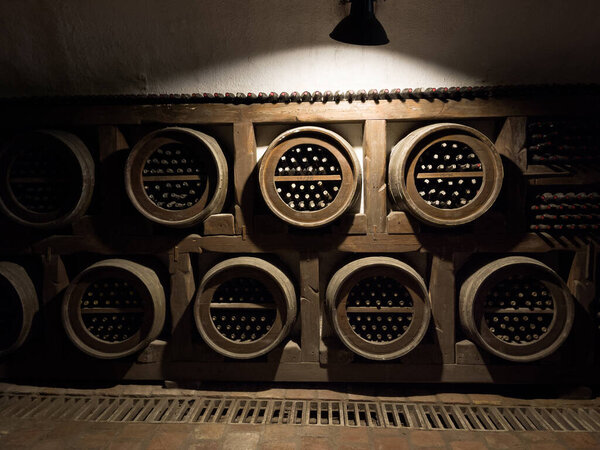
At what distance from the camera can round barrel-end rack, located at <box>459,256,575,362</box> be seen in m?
2.70

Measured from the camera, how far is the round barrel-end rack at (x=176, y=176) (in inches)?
110

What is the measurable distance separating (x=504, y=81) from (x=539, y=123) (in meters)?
0.54

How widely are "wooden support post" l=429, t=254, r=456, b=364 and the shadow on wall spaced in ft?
5.37

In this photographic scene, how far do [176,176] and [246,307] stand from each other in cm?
126

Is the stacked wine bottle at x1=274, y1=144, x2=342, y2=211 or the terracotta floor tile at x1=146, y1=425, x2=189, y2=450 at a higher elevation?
the stacked wine bottle at x1=274, y1=144, x2=342, y2=211

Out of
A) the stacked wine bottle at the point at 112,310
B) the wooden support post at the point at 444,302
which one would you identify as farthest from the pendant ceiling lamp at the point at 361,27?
the stacked wine bottle at the point at 112,310

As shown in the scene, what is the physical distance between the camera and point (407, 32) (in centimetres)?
302

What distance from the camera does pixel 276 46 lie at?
3088mm

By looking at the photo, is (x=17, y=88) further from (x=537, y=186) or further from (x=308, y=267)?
(x=537, y=186)

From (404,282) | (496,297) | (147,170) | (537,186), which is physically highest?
(147,170)

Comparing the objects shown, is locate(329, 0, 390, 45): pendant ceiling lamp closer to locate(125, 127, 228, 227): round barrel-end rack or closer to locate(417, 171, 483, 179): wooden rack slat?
locate(417, 171, 483, 179): wooden rack slat

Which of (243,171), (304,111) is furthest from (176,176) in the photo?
(304,111)

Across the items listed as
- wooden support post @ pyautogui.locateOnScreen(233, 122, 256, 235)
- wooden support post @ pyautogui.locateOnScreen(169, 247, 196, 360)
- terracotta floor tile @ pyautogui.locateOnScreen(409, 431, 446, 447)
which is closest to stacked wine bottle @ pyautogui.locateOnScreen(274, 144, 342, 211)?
wooden support post @ pyautogui.locateOnScreen(233, 122, 256, 235)

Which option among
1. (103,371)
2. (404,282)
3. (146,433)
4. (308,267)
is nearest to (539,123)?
(404,282)
